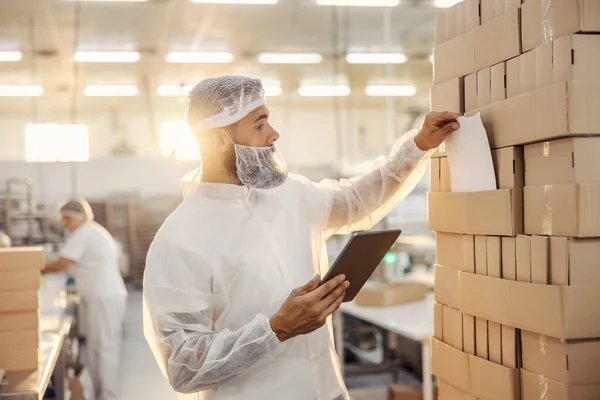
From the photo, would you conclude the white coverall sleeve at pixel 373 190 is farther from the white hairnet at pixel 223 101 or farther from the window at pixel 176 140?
the window at pixel 176 140

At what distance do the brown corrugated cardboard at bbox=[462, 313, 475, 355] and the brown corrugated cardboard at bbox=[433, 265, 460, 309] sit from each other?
0.17 ft

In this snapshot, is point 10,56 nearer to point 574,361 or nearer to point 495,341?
point 495,341

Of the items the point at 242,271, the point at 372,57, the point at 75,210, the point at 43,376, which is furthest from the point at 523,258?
the point at 372,57

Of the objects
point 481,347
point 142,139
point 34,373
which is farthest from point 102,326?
point 142,139

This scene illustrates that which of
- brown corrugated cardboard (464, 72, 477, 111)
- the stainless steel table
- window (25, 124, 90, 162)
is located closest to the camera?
brown corrugated cardboard (464, 72, 477, 111)

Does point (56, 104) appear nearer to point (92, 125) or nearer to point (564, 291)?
point (92, 125)

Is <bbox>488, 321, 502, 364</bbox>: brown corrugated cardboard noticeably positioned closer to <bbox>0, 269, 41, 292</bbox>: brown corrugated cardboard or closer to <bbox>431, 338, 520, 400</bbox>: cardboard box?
<bbox>431, 338, 520, 400</bbox>: cardboard box

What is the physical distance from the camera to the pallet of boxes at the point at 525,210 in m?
1.22

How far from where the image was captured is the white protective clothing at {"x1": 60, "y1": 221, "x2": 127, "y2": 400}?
4.37 metres

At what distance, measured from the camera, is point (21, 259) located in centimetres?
221

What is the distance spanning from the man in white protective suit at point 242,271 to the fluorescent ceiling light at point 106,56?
5.07 metres

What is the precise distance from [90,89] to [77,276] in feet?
13.9

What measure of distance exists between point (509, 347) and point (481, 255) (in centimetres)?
23

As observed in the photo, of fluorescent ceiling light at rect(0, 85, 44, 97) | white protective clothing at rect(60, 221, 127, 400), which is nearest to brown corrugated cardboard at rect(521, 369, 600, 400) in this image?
white protective clothing at rect(60, 221, 127, 400)
